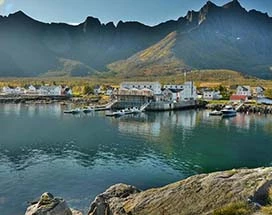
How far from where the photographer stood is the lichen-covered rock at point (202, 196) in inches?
641

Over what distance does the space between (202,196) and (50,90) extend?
554 feet

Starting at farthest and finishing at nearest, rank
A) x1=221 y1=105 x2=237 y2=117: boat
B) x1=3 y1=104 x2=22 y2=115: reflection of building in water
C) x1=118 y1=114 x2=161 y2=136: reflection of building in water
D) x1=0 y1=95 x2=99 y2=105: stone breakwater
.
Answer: x1=0 y1=95 x2=99 y2=105: stone breakwater
x1=3 y1=104 x2=22 y2=115: reflection of building in water
x1=221 y1=105 x2=237 y2=117: boat
x1=118 y1=114 x2=161 y2=136: reflection of building in water

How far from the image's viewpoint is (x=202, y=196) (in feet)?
57.1

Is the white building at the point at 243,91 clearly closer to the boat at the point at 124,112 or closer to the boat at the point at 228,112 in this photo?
the boat at the point at 228,112

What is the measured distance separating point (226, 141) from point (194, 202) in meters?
46.9

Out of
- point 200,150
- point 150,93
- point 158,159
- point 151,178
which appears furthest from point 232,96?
point 151,178

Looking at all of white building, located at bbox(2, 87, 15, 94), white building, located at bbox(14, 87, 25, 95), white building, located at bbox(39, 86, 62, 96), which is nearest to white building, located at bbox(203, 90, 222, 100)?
white building, located at bbox(39, 86, 62, 96)

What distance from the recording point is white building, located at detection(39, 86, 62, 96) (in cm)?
17512

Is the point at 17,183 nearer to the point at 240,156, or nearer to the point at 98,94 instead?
the point at 240,156

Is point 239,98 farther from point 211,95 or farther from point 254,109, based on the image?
point 254,109

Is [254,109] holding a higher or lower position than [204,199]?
lower

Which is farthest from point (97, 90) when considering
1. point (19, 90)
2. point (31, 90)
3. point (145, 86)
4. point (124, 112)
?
point (124, 112)

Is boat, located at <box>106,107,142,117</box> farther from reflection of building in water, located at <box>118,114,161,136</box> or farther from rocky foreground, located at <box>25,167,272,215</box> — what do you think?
rocky foreground, located at <box>25,167,272,215</box>

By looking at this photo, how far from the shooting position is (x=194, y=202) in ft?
56.1
